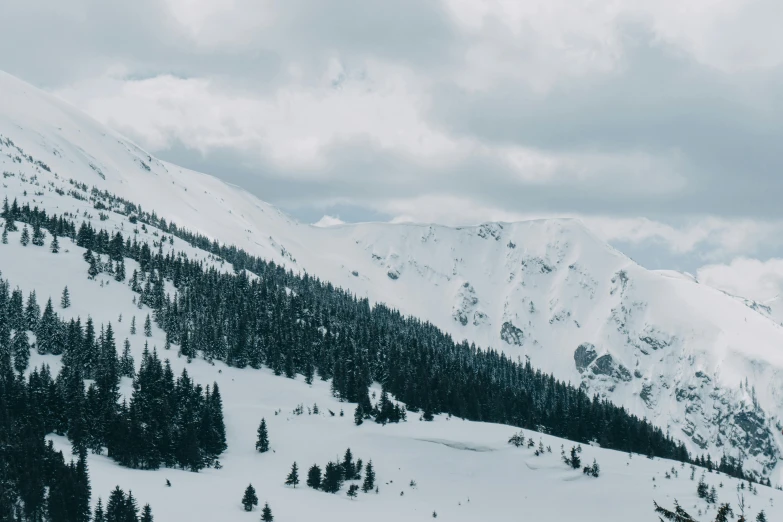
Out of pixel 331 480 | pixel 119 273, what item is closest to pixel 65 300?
pixel 119 273

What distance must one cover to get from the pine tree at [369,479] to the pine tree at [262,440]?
1921cm

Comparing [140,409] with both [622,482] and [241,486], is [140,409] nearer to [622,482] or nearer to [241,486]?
[241,486]

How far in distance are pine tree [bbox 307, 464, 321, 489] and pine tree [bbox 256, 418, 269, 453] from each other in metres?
16.8

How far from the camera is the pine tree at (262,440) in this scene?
105000 millimetres

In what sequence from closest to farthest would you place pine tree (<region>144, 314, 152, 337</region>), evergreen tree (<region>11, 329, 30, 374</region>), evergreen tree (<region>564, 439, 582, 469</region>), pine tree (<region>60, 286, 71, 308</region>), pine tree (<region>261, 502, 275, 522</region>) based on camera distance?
pine tree (<region>261, 502, 275, 522</region>), evergreen tree (<region>564, 439, 582, 469</region>), evergreen tree (<region>11, 329, 30, 374</region>), pine tree (<region>144, 314, 152, 337</region>), pine tree (<region>60, 286, 71, 308</region>)

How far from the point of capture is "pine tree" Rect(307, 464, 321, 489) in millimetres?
89812

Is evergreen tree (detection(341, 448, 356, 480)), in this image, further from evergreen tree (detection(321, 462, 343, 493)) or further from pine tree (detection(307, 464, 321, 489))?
pine tree (detection(307, 464, 321, 489))

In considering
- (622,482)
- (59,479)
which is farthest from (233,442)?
(622,482)

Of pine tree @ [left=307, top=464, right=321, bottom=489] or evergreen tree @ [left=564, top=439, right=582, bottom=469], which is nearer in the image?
pine tree @ [left=307, top=464, right=321, bottom=489]

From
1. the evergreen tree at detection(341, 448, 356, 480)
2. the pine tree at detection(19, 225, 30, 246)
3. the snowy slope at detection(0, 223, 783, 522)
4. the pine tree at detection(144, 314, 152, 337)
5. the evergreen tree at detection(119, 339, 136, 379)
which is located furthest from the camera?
the pine tree at detection(19, 225, 30, 246)

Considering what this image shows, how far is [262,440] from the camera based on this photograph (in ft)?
347

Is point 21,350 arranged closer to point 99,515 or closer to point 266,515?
point 99,515

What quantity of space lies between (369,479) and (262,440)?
2230 cm

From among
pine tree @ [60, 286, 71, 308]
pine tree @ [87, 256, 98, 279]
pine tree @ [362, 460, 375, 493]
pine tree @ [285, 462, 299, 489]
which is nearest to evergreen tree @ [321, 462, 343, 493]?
pine tree @ [362, 460, 375, 493]
